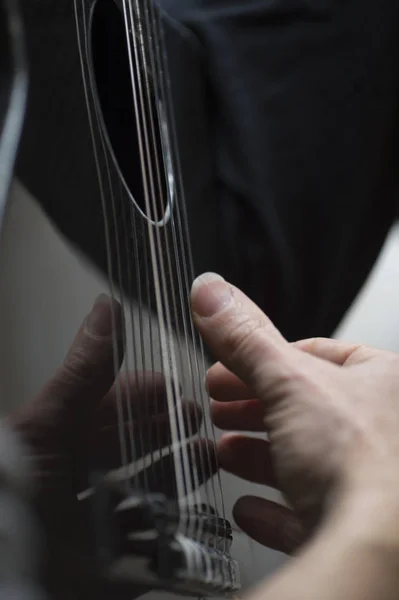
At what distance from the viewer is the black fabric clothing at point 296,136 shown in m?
0.58

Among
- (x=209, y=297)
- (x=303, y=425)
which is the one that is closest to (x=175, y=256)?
(x=209, y=297)

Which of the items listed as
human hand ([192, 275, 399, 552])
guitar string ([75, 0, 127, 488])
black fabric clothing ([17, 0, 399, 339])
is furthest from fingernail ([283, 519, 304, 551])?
black fabric clothing ([17, 0, 399, 339])

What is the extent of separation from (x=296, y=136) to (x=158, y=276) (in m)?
0.31

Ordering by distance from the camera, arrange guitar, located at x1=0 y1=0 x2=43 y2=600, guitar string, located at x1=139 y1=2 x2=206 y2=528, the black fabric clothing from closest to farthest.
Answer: guitar, located at x1=0 y1=0 x2=43 y2=600
guitar string, located at x1=139 y1=2 x2=206 y2=528
the black fabric clothing

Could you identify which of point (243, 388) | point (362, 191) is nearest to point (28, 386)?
point (243, 388)

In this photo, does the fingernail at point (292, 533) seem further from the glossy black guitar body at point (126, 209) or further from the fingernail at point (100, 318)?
the fingernail at point (100, 318)

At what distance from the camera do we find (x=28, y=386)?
271 mm

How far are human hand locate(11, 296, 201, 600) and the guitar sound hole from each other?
3.9 inches

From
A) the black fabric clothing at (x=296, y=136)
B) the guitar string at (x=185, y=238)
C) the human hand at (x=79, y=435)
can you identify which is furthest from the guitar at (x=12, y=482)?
the black fabric clothing at (x=296, y=136)

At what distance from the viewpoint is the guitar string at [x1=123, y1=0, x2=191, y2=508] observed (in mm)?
324

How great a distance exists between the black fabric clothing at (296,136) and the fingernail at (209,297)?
0.56ft

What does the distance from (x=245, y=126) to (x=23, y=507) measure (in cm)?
44

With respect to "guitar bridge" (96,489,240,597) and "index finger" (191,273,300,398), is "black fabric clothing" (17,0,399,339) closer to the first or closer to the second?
"index finger" (191,273,300,398)

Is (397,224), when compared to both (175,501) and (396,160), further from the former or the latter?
(175,501)
